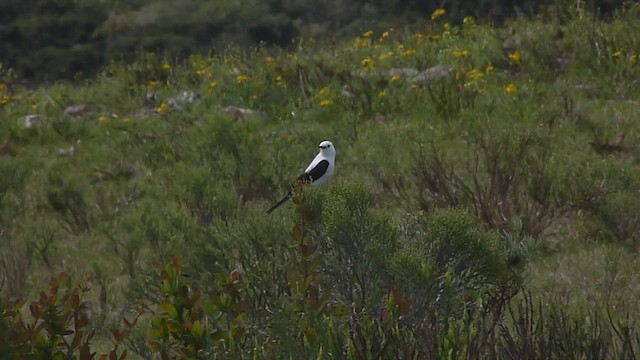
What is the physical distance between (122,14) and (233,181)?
23218mm

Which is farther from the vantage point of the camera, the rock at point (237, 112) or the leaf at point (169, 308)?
the rock at point (237, 112)

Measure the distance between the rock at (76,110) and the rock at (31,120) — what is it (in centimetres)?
42

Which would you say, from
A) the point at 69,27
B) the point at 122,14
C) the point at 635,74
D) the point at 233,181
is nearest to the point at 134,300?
the point at 233,181

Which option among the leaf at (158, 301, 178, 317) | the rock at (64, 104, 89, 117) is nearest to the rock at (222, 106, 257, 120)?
the rock at (64, 104, 89, 117)

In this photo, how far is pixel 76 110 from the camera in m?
10.7

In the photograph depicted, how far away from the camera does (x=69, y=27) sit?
2691cm

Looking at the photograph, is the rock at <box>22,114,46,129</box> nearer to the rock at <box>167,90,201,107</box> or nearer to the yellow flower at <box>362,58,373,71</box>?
the rock at <box>167,90,201,107</box>

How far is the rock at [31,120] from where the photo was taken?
9.95 metres

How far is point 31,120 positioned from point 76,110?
0.68 metres

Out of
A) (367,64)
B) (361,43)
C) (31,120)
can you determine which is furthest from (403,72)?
(31,120)

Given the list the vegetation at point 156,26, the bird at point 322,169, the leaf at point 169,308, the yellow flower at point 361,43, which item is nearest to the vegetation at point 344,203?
the leaf at point 169,308

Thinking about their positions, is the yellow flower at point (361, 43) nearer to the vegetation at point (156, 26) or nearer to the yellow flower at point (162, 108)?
the yellow flower at point (162, 108)

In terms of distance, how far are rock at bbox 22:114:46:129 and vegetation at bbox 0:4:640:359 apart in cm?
4

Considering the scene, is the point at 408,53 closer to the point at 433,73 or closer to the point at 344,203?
the point at 433,73
